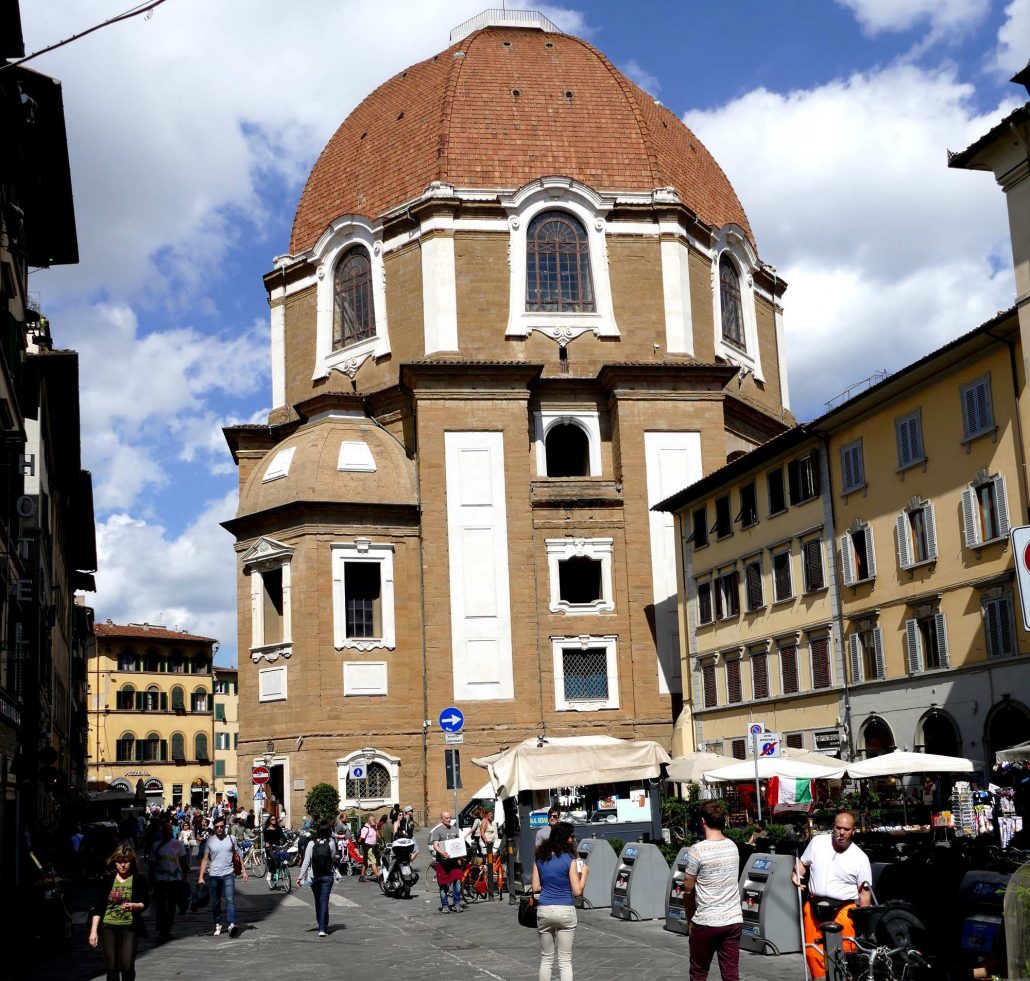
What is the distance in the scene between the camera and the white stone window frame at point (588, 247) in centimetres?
4872

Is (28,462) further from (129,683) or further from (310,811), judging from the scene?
(129,683)

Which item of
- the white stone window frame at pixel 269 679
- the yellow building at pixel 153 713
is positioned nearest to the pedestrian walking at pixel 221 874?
the white stone window frame at pixel 269 679

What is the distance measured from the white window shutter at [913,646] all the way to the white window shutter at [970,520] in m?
2.77

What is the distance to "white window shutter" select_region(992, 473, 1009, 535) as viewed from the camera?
93.3 feet

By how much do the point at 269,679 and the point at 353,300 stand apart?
1474 centimetres

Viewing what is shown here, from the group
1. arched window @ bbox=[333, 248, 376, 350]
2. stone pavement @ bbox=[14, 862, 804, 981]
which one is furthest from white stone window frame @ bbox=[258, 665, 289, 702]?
stone pavement @ bbox=[14, 862, 804, 981]

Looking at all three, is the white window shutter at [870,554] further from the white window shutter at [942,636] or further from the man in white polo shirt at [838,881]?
the man in white polo shirt at [838,881]

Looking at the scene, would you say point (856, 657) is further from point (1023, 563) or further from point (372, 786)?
point (1023, 563)

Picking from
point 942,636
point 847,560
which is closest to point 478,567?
→ point 847,560

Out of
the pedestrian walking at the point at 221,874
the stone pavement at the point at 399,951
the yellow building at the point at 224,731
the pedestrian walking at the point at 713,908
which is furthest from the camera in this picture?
the yellow building at the point at 224,731

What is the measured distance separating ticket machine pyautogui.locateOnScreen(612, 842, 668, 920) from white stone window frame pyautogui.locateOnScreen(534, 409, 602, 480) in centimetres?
2771

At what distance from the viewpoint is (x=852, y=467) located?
112 ft

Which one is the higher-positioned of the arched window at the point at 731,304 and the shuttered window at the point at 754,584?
the arched window at the point at 731,304

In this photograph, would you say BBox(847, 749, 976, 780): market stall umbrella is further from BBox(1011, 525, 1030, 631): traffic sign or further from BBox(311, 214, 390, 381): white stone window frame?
BBox(311, 214, 390, 381): white stone window frame
